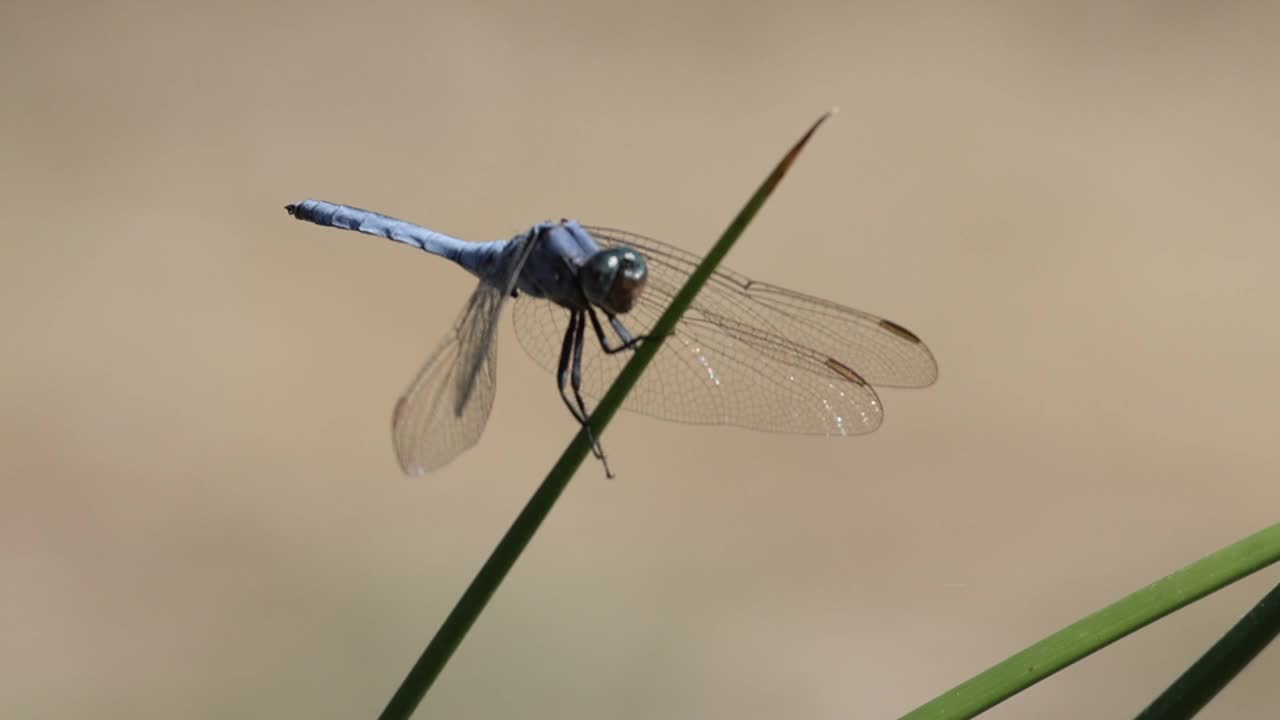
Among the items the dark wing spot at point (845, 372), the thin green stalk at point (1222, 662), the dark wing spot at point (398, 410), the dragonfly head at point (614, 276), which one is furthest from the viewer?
the dark wing spot at point (845, 372)

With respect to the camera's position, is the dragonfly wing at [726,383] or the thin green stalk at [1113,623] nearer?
the thin green stalk at [1113,623]

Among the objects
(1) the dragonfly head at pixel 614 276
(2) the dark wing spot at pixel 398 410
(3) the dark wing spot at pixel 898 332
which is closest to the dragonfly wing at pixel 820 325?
(3) the dark wing spot at pixel 898 332

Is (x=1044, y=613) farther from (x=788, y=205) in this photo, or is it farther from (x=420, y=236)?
(x=420, y=236)

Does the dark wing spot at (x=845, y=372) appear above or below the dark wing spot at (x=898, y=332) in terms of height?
below

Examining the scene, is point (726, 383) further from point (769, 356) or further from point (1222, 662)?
point (1222, 662)

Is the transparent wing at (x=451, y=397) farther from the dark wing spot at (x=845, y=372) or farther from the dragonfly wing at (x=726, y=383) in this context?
the dark wing spot at (x=845, y=372)

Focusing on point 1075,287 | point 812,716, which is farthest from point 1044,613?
point 1075,287

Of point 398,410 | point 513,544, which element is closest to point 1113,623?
point 513,544
